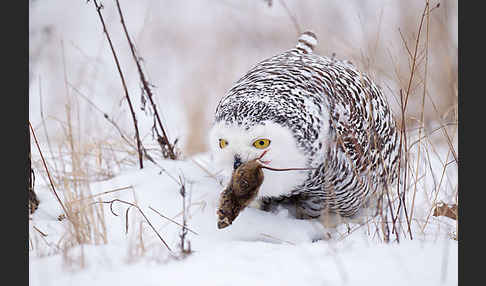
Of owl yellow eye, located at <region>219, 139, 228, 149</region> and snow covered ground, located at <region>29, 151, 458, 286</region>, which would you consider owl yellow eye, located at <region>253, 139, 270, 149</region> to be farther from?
snow covered ground, located at <region>29, 151, 458, 286</region>

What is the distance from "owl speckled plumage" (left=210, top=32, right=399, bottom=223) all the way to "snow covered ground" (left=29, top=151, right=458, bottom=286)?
9.0 inches

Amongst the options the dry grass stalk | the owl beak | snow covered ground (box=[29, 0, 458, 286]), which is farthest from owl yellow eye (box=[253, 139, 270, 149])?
the dry grass stalk

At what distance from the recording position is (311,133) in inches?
82.4

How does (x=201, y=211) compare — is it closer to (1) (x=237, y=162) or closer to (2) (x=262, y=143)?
(1) (x=237, y=162)

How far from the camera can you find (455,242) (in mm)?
1896

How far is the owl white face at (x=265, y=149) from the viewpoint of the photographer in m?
1.97

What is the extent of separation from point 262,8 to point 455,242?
4027 mm

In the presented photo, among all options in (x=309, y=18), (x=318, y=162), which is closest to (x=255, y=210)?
(x=318, y=162)

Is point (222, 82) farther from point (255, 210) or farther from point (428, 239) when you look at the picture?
point (428, 239)

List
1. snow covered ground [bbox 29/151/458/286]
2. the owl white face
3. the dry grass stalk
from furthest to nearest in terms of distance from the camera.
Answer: the dry grass stalk
the owl white face
snow covered ground [bbox 29/151/458/286]

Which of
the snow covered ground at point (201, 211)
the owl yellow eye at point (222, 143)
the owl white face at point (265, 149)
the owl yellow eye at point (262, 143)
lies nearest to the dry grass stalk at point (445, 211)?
the snow covered ground at point (201, 211)

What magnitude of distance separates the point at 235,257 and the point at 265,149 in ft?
1.52

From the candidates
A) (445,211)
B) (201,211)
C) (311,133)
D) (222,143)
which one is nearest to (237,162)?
(222,143)

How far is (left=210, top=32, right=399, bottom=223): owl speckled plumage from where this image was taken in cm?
202
